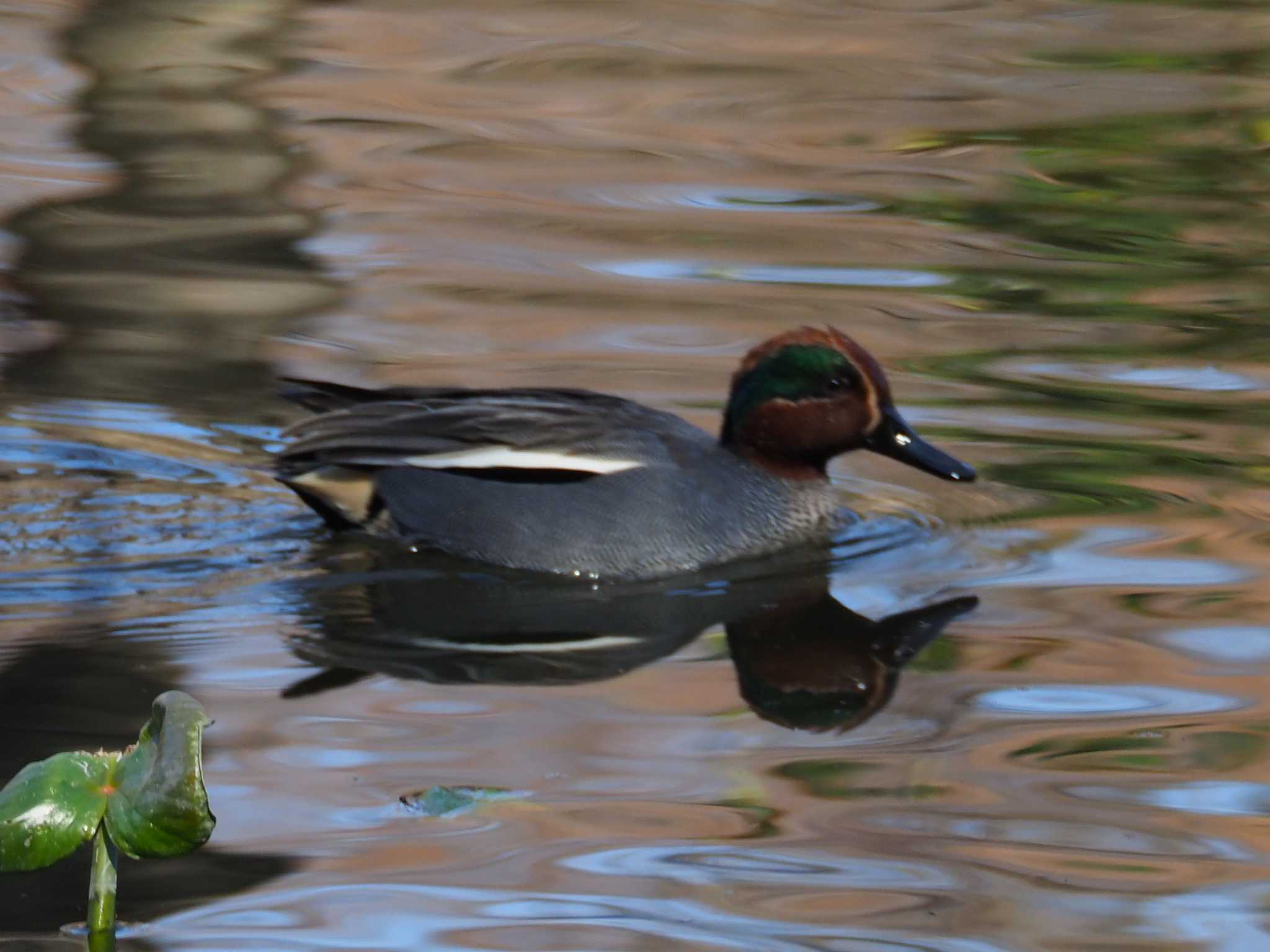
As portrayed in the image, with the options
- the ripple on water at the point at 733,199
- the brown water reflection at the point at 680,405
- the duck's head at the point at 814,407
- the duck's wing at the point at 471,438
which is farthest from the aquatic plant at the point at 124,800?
the ripple on water at the point at 733,199

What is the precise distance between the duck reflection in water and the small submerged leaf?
79 cm

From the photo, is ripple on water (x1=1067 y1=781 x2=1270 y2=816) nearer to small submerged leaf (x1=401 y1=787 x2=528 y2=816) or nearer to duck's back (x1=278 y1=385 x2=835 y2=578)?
small submerged leaf (x1=401 y1=787 x2=528 y2=816)

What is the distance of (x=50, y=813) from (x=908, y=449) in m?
4.17

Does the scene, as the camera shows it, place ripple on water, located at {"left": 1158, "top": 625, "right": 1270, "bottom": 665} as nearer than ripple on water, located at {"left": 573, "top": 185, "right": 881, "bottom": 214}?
Yes

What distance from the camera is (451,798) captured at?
467 centimetres

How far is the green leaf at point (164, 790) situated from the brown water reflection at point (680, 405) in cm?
78

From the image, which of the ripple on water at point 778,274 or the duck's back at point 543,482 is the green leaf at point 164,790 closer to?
the duck's back at point 543,482

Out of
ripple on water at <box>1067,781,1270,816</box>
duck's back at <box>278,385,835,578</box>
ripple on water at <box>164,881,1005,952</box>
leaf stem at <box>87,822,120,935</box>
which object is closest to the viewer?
leaf stem at <box>87,822,120,935</box>

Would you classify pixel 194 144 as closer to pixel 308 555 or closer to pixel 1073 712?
pixel 308 555

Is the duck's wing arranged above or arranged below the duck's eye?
below

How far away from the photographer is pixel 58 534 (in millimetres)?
6746

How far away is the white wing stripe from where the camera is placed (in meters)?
6.70

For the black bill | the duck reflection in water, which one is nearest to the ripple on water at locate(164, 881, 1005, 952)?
the duck reflection in water

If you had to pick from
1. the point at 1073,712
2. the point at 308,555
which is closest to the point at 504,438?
the point at 308,555
